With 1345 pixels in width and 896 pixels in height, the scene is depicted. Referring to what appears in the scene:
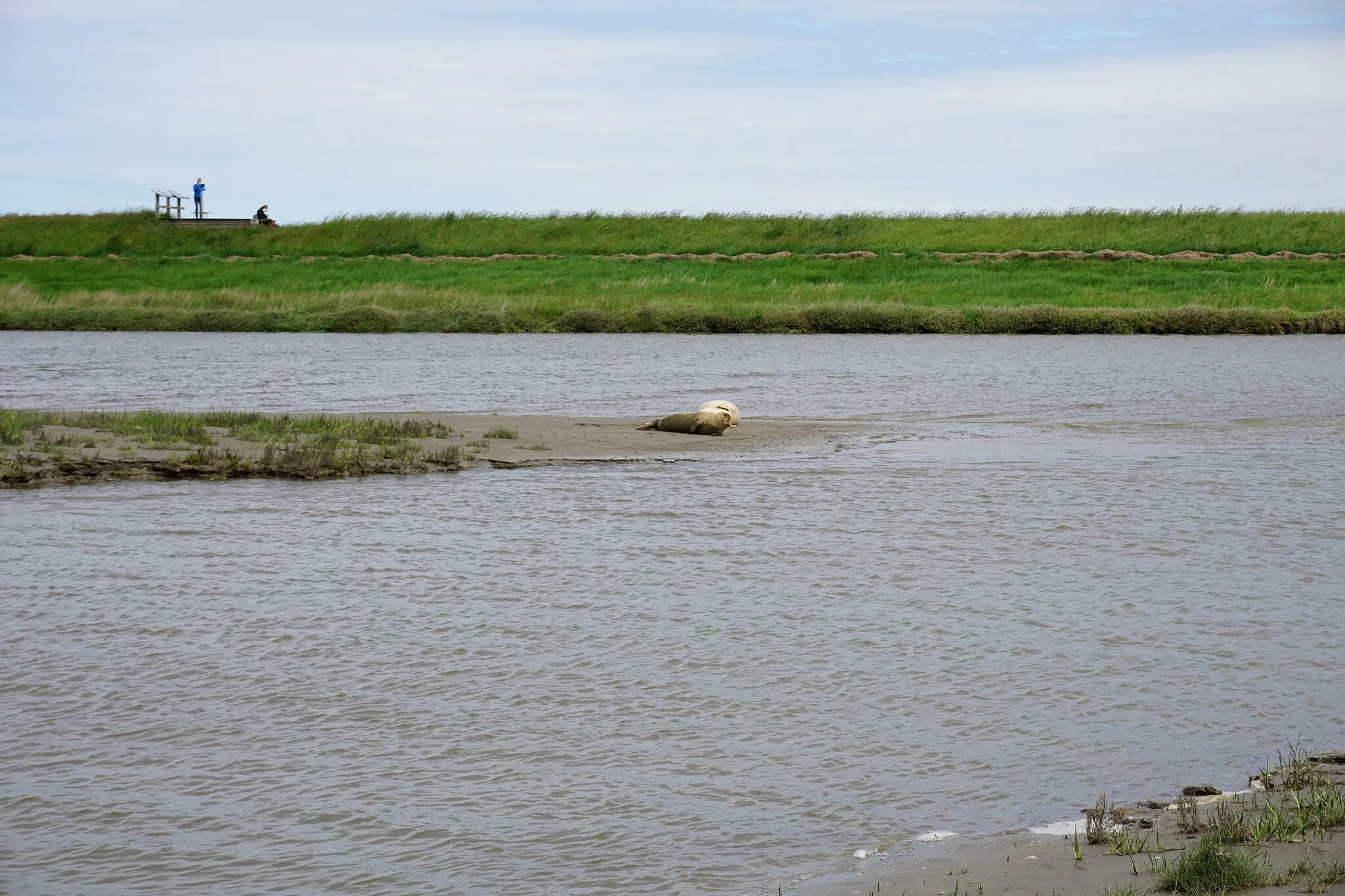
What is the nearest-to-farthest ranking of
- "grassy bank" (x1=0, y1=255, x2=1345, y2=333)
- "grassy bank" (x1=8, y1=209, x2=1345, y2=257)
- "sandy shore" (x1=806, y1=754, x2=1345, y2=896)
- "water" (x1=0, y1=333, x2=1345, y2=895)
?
1. "sandy shore" (x1=806, y1=754, x2=1345, y2=896)
2. "water" (x1=0, y1=333, x2=1345, y2=895)
3. "grassy bank" (x1=0, y1=255, x2=1345, y2=333)
4. "grassy bank" (x1=8, y1=209, x2=1345, y2=257)

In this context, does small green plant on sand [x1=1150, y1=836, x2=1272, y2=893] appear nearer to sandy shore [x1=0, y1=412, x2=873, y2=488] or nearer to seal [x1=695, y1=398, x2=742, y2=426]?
sandy shore [x1=0, y1=412, x2=873, y2=488]

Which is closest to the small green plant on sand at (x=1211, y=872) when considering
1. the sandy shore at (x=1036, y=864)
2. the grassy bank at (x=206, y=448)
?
the sandy shore at (x=1036, y=864)

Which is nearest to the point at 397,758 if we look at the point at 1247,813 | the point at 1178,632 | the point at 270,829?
the point at 270,829

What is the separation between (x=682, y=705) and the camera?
7.05 m

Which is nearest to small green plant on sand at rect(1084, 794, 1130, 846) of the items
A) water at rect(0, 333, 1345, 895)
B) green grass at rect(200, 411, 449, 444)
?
water at rect(0, 333, 1345, 895)

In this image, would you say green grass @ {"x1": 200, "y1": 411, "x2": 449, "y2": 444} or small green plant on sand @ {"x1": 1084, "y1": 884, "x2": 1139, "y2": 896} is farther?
green grass @ {"x1": 200, "y1": 411, "x2": 449, "y2": 444}

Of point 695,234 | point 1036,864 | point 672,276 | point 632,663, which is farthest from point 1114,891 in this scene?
point 695,234

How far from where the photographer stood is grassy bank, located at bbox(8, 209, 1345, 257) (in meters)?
57.6

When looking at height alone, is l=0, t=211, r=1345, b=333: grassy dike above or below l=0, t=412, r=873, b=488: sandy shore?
above

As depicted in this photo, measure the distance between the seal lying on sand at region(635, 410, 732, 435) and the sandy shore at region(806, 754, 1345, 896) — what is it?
13.6 meters

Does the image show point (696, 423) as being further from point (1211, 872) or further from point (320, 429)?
point (1211, 872)

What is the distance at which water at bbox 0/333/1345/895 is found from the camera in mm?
5477

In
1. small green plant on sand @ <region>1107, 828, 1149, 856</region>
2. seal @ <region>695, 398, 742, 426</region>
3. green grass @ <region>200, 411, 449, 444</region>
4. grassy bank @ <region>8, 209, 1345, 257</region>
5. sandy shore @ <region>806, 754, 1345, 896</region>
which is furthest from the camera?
grassy bank @ <region>8, 209, 1345, 257</region>

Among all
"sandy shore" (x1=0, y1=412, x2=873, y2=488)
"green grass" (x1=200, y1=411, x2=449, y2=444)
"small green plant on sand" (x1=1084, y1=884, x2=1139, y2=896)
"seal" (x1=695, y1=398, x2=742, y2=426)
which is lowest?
"small green plant on sand" (x1=1084, y1=884, x2=1139, y2=896)
